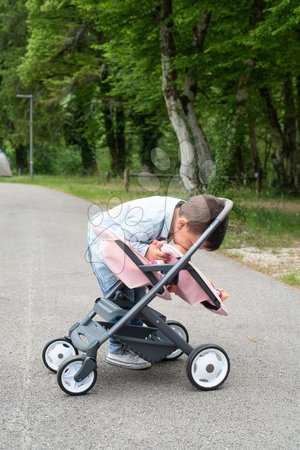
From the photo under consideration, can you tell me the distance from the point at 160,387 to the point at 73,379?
554 mm

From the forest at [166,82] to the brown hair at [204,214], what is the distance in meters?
0.26

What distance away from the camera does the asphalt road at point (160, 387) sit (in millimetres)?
3135

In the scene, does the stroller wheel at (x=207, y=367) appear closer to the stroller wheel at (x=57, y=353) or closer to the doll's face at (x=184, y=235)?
A: the doll's face at (x=184, y=235)

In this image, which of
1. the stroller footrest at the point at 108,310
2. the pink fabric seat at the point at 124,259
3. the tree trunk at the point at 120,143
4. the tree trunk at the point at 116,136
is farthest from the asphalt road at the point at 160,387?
the tree trunk at the point at 120,143

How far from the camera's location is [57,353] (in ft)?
13.0

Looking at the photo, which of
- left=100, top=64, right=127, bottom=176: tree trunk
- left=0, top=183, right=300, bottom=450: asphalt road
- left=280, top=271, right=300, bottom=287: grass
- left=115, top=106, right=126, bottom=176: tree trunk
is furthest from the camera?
left=115, top=106, right=126, bottom=176: tree trunk

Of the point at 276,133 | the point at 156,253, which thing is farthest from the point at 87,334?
the point at 276,133

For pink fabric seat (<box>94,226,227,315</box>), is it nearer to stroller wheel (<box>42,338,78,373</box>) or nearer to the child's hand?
the child's hand

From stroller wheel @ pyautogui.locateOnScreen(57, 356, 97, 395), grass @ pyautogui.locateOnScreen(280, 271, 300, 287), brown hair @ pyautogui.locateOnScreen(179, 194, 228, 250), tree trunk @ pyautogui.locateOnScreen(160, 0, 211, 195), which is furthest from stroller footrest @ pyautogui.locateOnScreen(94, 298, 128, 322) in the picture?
tree trunk @ pyautogui.locateOnScreen(160, 0, 211, 195)

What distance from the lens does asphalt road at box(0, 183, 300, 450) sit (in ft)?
10.3

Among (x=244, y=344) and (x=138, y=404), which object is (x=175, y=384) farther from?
(x=244, y=344)

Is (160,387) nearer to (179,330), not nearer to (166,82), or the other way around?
(179,330)

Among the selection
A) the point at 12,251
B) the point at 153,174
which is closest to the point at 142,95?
the point at 12,251

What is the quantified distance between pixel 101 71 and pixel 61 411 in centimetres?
2827
